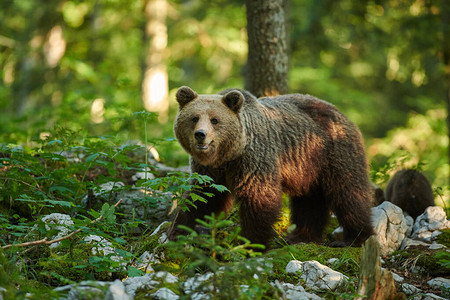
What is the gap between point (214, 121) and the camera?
5109 millimetres

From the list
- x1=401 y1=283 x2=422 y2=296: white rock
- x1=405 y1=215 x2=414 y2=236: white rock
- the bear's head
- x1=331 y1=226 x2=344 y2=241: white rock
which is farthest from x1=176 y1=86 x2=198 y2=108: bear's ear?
x1=405 y1=215 x2=414 y2=236: white rock

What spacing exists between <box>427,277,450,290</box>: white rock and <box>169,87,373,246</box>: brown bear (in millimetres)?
1069

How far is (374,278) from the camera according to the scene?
363 cm

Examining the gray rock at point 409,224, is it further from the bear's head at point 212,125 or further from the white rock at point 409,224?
the bear's head at point 212,125

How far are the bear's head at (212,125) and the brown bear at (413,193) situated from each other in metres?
2.92

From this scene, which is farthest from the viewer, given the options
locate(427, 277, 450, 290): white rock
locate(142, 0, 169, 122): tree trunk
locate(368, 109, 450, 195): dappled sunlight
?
locate(368, 109, 450, 195): dappled sunlight

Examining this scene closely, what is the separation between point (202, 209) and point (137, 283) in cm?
173

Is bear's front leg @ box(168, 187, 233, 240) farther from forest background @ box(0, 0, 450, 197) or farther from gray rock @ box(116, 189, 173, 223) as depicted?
forest background @ box(0, 0, 450, 197)

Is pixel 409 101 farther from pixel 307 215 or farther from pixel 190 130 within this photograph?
pixel 190 130

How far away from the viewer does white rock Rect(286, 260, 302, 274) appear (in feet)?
14.9

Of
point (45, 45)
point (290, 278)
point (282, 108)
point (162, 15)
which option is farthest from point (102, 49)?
point (290, 278)

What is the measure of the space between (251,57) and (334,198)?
2.85 meters

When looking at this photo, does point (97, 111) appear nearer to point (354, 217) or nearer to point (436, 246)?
point (354, 217)

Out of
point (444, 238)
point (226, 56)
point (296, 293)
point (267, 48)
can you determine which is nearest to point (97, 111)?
point (267, 48)
